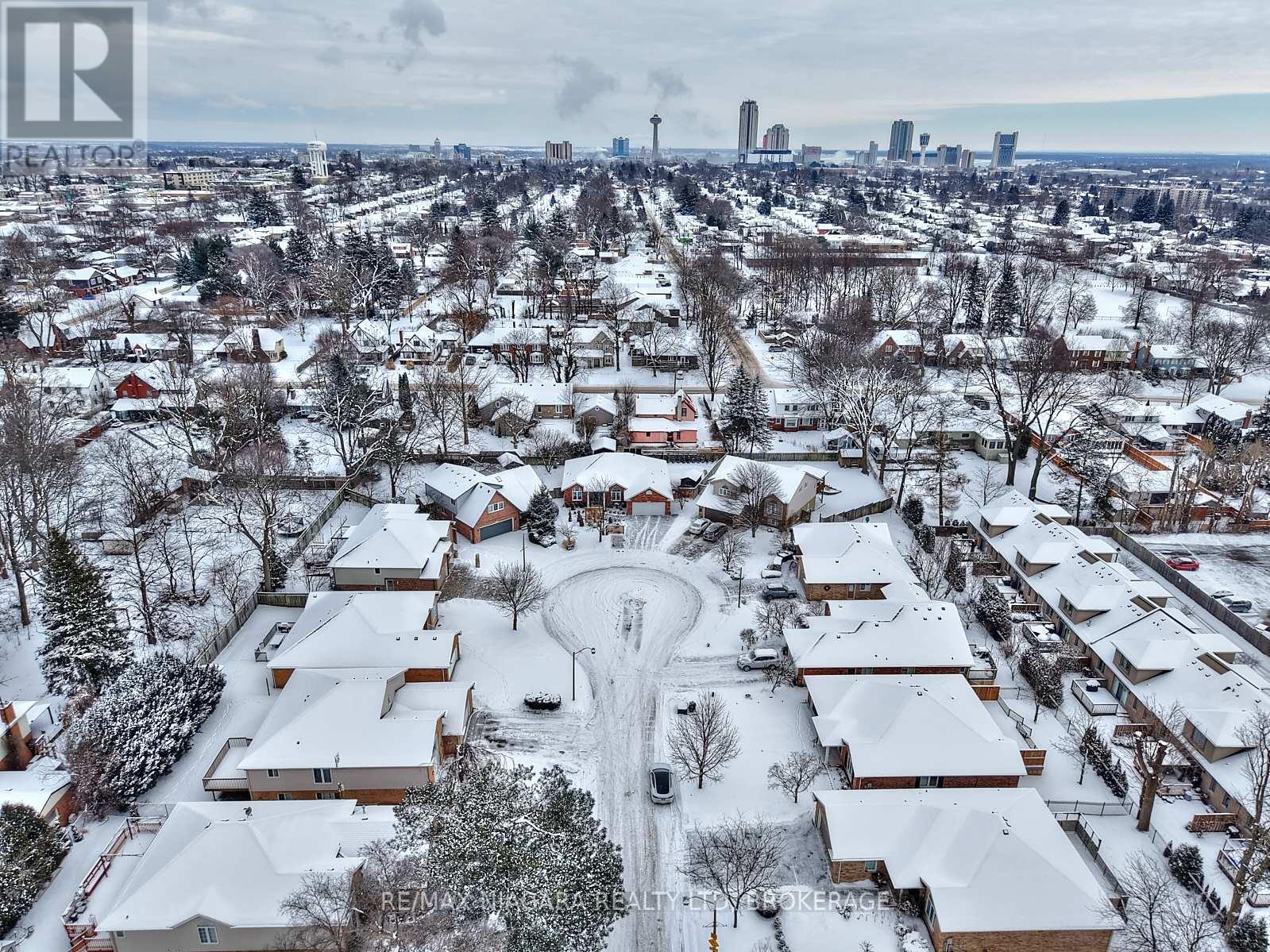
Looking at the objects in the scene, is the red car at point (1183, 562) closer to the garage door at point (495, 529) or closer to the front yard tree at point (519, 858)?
the front yard tree at point (519, 858)

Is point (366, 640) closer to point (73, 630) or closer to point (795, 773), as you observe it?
point (73, 630)

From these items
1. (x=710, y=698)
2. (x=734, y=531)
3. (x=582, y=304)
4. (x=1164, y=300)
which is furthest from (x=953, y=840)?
(x=1164, y=300)

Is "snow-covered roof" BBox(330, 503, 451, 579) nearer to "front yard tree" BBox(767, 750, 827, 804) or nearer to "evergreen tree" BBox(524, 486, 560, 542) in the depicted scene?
"evergreen tree" BBox(524, 486, 560, 542)

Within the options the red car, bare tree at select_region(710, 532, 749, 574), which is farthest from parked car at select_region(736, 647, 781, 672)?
the red car

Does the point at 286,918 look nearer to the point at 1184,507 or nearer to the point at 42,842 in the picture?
the point at 42,842

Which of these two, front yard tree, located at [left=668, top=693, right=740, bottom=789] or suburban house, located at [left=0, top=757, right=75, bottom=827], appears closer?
suburban house, located at [left=0, top=757, right=75, bottom=827]

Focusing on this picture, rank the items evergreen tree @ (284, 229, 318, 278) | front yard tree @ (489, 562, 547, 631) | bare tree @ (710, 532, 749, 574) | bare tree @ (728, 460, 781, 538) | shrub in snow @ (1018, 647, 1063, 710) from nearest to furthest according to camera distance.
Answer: shrub in snow @ (1018, 647, 1063, 710) < front yard tree @ (489, 562, 547, 631) < bare tree @ (710, 532, 749, 574) < bare tree @ (728, 460, 781, 538) < evergreen tree @ (284, 229, 318, 278)
